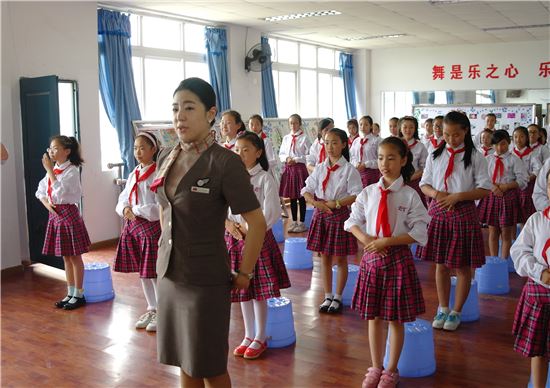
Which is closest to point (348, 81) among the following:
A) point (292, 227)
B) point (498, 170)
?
point (292, 227)

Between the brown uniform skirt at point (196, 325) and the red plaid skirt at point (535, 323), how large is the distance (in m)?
1.32

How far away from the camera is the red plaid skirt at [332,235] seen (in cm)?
388

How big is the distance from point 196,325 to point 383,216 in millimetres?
1237

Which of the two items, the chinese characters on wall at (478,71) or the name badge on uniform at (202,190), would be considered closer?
the name badge on uniform at (202,190)

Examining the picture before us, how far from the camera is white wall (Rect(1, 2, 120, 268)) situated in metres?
5.19

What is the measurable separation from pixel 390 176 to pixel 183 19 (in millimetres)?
5411

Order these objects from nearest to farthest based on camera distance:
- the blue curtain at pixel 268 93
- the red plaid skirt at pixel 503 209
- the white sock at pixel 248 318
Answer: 1. the white sock at pixel 248 318
2. the red plaid skirt at pixel 503 209
3. the blue curtain at pixel 268 93

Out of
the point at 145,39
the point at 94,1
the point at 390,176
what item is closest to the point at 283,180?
the point at 145,39

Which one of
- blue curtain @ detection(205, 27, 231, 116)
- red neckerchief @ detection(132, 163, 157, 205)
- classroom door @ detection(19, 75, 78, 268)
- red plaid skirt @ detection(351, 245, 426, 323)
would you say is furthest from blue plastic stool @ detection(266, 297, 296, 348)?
blue curtain @ detection(205, 27, 231, 116)

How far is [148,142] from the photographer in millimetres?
3557

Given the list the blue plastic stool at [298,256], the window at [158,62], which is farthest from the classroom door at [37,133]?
the blue plastic stool at [298,256]

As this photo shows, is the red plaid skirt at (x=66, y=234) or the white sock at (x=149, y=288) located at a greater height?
the red plaid skirt at (x=66, y=234)

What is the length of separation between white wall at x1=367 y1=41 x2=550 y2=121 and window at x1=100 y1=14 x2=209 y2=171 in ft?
16.9

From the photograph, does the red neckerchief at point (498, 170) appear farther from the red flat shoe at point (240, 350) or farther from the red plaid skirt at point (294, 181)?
the red flat shoe at point (240, 350)
